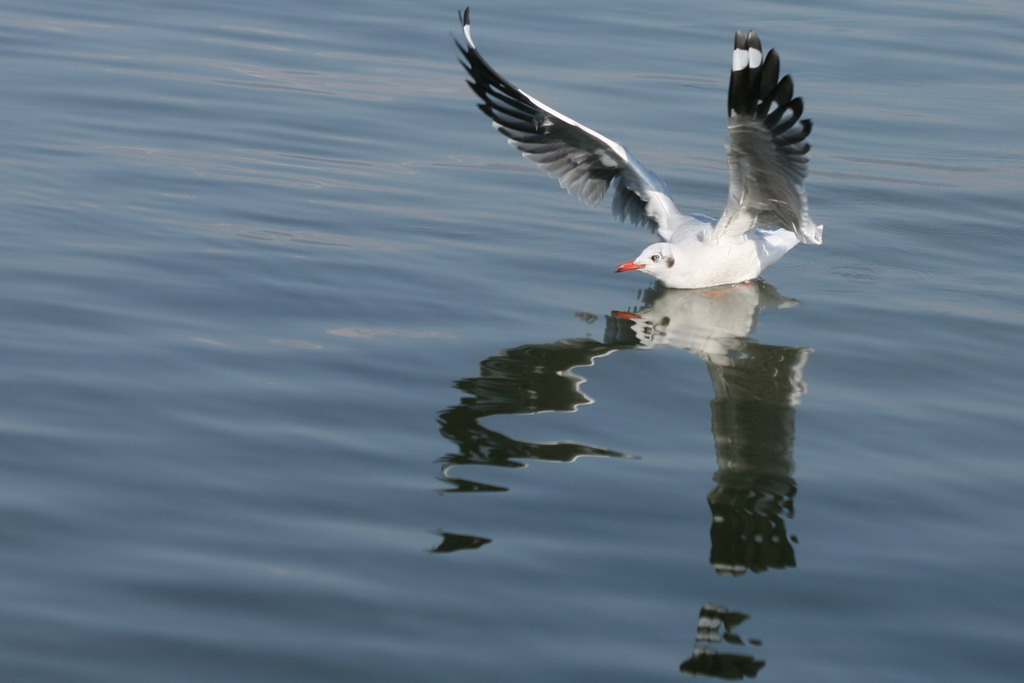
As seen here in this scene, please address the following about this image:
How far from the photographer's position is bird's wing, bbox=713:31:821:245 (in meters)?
7.46

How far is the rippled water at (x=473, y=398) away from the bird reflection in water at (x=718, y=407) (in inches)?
0.8

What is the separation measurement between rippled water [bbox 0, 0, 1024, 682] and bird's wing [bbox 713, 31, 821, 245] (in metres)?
0.45

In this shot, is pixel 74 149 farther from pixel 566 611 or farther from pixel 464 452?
pixel 566 611

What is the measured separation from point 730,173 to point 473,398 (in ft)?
8.02

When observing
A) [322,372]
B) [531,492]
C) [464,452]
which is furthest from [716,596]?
[322,372]

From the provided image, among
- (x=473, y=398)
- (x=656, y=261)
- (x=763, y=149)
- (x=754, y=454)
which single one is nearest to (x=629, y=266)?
(x=656, y=261)

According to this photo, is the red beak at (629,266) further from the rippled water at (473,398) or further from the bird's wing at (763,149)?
the bird's wing at (763,149)

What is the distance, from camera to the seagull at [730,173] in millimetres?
7574

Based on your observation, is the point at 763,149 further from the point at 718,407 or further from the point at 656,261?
the point at 718,407

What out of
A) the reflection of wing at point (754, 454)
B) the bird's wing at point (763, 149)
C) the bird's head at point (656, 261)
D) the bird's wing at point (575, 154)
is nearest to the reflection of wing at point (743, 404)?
the reflection of wing at point (754, 454)

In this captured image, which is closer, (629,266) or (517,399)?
(517,399)

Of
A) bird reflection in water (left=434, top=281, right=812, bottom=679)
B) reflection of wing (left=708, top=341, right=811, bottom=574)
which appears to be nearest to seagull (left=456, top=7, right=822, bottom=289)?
bird reflection in water (left=434, top=281, right=812, bottom=679)

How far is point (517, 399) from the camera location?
22.0ft

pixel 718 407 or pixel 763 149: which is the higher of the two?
pixel 763 149
